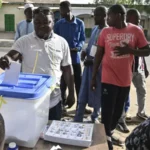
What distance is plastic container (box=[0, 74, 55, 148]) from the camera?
1.37m

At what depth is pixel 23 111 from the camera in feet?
4.53

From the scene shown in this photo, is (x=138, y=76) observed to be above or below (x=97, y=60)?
below

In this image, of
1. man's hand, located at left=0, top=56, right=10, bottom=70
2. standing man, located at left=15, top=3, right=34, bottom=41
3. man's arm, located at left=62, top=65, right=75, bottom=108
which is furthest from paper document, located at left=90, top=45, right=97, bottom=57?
man's hand, located at left=0, top=56, right=10, bottom=70

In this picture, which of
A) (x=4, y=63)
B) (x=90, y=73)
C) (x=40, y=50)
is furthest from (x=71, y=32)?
(x=4, y=63)

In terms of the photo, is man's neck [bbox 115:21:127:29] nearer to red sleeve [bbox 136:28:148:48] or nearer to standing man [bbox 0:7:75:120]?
red sleeve [bbox 136:28:148:48]

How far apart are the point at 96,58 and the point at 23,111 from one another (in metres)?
1.60

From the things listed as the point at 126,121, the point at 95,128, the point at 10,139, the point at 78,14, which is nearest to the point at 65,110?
the point at 126,121

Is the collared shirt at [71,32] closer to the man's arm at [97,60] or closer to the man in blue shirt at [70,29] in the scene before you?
the man in blue shirt at [70,29]

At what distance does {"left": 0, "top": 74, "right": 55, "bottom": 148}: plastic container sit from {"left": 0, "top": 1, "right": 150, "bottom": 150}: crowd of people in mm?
326

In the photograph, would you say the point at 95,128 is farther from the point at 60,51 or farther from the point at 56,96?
the point at 60,51

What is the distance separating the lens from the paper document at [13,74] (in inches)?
58.5

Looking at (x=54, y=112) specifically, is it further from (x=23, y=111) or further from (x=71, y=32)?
(x=71, y=32)

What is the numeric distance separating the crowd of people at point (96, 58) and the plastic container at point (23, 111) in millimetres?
326

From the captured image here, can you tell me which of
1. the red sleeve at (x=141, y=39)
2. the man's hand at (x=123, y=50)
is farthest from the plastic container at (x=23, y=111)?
the red sleeve at (x=141, y=39)
